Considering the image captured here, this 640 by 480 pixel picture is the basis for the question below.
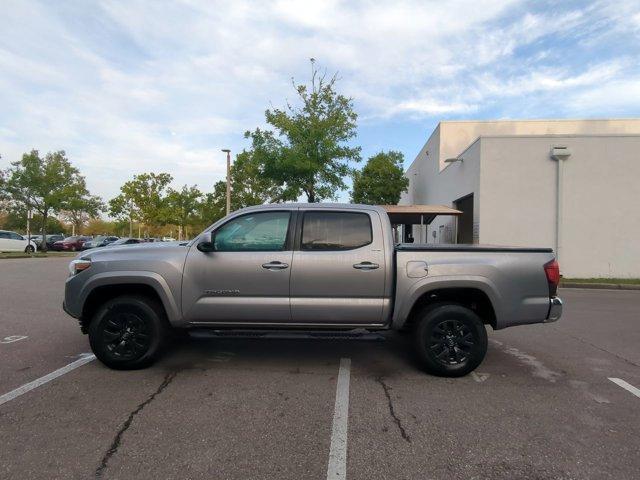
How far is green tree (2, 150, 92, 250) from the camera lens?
31562mm

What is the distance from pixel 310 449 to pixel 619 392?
327cm

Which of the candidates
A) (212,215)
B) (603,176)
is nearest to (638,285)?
(603,176)

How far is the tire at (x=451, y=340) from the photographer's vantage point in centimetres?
459

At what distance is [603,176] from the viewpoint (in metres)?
15.1

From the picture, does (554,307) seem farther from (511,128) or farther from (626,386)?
(511,128)

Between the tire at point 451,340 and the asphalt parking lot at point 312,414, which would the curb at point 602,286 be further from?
the tire at point 451,340

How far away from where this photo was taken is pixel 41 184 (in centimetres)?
3198

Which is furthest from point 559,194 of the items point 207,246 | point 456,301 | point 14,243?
point 14,243

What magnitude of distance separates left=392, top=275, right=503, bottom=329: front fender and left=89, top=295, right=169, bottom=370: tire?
8.58 ft

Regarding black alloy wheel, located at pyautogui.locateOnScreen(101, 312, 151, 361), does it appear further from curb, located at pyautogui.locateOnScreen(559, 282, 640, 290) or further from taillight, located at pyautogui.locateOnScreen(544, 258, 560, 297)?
curb, located at pyautogui.locateOnScreen(559, 282, 640, 290)

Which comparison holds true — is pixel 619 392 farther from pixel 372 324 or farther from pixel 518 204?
pixel 518 204

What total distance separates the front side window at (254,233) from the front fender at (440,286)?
1.43 meters

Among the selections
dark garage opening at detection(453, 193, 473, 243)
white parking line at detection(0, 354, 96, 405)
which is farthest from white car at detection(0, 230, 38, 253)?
white parking line at detection(0, 354, 96, 405)

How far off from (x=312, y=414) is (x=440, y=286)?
1.85 meters
